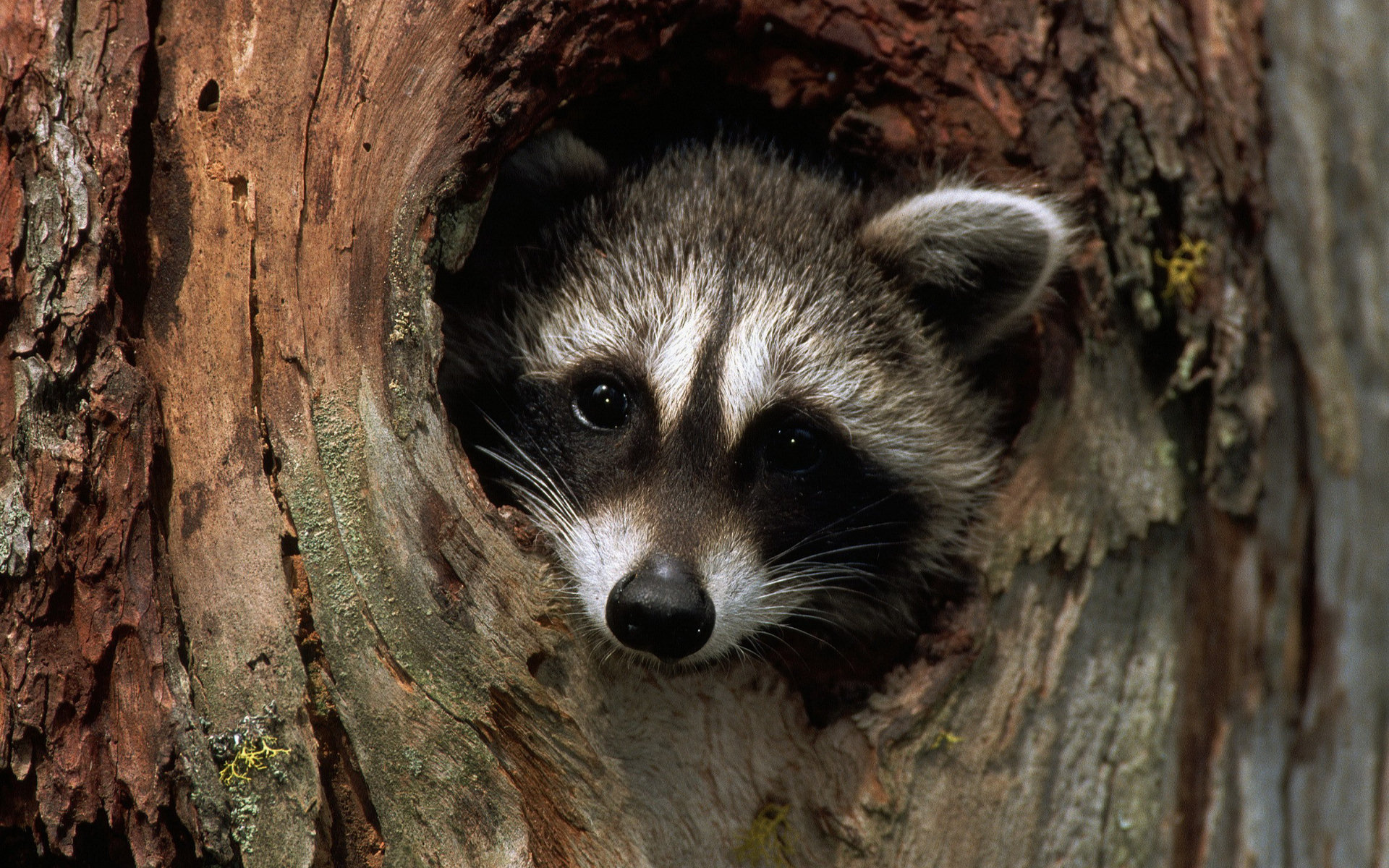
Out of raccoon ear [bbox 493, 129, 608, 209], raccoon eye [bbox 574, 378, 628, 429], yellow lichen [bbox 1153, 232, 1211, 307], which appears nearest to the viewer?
yellow lichen [bbox 1153, 232, 1211, 307]

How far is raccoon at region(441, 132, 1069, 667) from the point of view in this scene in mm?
3484

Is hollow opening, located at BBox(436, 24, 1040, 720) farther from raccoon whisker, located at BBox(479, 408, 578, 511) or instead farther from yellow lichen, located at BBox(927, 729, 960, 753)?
yellow lichen, located at BBox(927, 729, 960, 753)

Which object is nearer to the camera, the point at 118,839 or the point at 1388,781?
the point at 118,839

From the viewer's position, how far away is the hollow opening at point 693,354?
364 centimetres

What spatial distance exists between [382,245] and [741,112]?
83.6 inches

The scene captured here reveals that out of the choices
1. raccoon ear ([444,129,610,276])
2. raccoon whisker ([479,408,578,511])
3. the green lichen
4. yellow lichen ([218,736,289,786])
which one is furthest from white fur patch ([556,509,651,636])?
the green lichen

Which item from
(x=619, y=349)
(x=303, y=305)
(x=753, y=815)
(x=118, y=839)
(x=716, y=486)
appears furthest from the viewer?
(x=619, y=349)

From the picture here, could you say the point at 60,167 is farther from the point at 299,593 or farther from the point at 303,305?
the point at 299,593

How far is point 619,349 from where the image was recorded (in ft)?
12.2

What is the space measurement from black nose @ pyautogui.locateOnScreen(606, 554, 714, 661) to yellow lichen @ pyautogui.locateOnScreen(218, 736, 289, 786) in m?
0.91

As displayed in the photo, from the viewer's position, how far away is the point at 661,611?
3031 mm

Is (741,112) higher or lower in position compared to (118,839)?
higher

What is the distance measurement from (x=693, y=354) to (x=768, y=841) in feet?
4.83

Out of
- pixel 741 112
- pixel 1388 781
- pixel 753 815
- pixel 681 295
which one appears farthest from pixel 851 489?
pixel 1388 781
